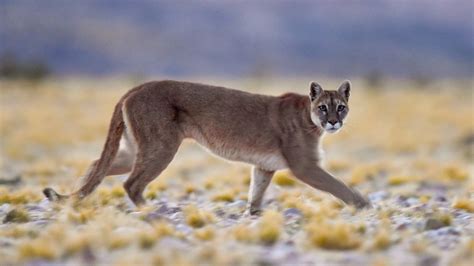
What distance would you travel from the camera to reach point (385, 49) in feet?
602

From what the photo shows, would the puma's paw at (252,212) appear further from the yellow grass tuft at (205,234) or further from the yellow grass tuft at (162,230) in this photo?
the yellow grass tuft at (162,230)

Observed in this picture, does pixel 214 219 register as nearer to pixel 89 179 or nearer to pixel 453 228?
pixel 89 179

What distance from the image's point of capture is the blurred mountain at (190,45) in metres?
156

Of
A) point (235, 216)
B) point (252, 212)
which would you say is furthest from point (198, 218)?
point (252, 212)

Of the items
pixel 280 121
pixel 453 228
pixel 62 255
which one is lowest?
pixel 62 255

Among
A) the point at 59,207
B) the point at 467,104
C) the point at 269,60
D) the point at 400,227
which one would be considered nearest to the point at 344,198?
the point at 400,227

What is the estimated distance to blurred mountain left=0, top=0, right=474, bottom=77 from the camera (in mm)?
155625

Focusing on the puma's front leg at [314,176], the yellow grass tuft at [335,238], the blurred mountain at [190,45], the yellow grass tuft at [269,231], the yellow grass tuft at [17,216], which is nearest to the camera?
the yellow grass tuft at [335,238]

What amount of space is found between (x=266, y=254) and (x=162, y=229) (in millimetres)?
1301

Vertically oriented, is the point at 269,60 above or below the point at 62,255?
above

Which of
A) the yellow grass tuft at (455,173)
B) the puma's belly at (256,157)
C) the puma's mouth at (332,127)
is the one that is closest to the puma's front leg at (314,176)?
the puma's belly at (256,157)

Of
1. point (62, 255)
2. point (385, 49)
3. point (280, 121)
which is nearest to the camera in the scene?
point (62, 255)

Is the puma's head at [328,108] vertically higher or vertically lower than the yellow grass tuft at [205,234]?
higher

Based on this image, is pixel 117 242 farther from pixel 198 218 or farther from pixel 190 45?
pixel 190 45
